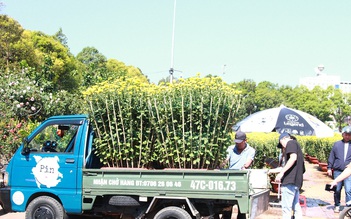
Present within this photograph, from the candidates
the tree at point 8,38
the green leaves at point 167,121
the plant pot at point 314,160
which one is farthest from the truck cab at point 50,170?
the tree at point 8,38

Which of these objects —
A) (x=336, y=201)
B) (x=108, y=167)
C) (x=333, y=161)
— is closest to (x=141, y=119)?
(x=108, y=167)

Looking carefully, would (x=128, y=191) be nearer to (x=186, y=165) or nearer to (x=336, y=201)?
(x=186, y=165)

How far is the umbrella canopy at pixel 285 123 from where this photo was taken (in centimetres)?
1233

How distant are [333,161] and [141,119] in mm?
4649

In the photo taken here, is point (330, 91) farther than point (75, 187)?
Yes

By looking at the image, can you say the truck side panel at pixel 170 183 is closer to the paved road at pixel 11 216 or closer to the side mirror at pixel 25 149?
the side mirror at pixel 25 149

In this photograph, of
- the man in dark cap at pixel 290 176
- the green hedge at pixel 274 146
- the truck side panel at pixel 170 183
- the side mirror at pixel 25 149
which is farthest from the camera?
the green hedge at pixel 274 146

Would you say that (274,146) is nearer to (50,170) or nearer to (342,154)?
(342,154)

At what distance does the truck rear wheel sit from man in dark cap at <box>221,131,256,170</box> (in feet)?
3.79

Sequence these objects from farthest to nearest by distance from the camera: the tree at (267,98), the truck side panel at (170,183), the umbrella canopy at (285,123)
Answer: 1. the tree at (267,98)
2. the umbrella canopy at (285,123)
3. the truck side panel at (170,183)

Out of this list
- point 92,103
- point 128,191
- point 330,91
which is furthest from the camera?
point 330,91

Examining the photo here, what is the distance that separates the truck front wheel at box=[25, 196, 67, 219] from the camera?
661cm

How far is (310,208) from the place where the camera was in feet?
32.4

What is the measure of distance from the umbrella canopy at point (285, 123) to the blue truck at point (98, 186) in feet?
18.5
